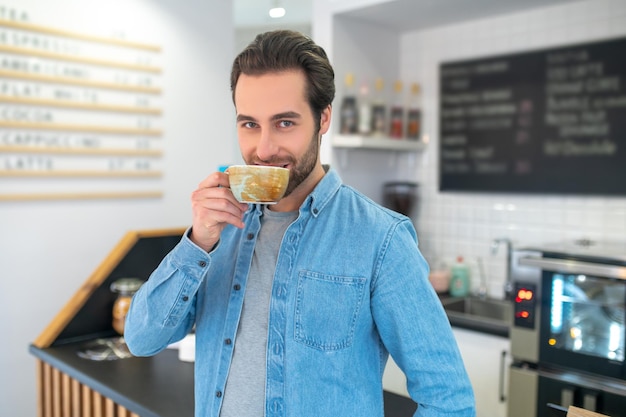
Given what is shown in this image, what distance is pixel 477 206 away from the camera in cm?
346

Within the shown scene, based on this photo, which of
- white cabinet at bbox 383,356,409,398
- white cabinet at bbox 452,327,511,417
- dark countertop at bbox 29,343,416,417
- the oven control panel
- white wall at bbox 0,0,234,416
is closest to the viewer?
dark countertop at bbox 29,343,416,417

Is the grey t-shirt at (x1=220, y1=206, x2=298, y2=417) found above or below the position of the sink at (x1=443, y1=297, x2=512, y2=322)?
above

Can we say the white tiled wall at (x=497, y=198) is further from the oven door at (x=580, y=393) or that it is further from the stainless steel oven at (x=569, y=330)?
the oven door at (x=580, y=393)

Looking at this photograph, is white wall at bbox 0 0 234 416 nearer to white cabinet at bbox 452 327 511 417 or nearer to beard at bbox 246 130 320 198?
white cabinet at bbox 452 327 511 417

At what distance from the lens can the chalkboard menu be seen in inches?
114

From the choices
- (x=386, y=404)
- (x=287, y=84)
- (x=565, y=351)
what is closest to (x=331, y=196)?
Result: (x=287, y=84)

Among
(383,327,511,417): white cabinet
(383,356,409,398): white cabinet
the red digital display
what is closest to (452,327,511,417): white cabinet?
(383,327,511,417): white cabinet

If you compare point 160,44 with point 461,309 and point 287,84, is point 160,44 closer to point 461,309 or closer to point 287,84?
point 461,309

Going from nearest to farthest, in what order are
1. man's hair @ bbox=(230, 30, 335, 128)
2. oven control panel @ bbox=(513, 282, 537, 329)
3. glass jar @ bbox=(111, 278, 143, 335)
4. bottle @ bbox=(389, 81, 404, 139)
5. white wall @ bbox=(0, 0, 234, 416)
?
man's hair @ bbox=(230, 30, 335, 128), glass jar @ bbox=(111, 278, 143, 335), oven control panel @ bbox=(513, 282, 537, 329), white wall @ bbox=(0, 0, 234, 416), bottle @ bbox=(389, 81, 404, 139)

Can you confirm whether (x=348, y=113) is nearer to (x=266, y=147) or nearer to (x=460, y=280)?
(x=460, y=280)

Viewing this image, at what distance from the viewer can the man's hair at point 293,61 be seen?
1.20 meters

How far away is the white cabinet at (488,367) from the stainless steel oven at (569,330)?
0.09 meters

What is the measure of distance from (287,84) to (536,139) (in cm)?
232

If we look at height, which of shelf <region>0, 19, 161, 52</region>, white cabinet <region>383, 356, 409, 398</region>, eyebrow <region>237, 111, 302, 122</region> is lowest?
white cabinet <region>383, 356, 409, 398</region>
